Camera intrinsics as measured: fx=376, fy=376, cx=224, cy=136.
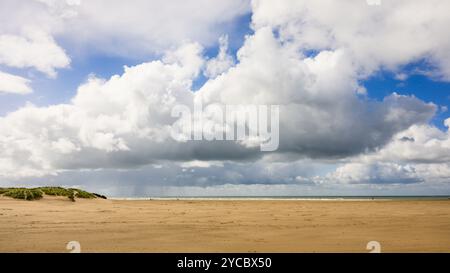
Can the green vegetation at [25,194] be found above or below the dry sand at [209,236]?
above

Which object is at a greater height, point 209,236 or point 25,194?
point 25,194

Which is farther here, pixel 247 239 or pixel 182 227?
pixel 182 227

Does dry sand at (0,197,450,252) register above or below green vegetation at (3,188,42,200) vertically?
below

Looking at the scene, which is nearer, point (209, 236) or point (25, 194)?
point (209, 236)

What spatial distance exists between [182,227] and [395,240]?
11041 millimetres

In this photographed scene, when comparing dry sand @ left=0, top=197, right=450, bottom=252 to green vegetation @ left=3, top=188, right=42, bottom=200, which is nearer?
dry sand @ left=0, top=197, right=450, bottom=252

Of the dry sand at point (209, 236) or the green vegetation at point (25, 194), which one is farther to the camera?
the green vegetation at point (25, 194)

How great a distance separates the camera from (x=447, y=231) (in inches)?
797
